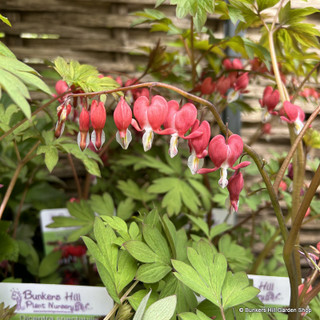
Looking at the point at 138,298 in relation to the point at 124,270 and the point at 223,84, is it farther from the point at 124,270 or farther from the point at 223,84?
the point at 223,84

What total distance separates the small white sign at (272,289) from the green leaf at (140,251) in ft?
1.11

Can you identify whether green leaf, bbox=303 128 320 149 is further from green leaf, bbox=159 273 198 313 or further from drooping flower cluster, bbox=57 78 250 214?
green leaf, bbox=159 273 198 313

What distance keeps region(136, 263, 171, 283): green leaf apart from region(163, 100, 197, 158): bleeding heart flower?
0.22 meters

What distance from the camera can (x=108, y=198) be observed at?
3.94 ft

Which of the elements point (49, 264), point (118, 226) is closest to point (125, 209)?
point (49, 264)

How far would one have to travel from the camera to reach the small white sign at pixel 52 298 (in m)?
0.85

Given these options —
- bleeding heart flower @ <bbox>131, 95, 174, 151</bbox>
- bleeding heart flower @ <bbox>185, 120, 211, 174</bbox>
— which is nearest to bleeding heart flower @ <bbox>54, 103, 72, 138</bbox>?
bleeding heart flower @ <bbox>131, 95, 174, 151</bbox>

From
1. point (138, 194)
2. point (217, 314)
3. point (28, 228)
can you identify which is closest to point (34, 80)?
point (217, 314)

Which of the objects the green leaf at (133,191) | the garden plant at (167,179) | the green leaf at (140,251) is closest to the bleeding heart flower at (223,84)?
the garden plant at (167,179)

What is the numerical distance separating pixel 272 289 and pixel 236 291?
0.32m

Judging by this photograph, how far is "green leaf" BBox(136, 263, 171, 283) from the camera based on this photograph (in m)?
0.71

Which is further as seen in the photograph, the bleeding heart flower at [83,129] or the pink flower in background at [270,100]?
the pink flower in background at [270,100]

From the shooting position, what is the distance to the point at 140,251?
2.38ft

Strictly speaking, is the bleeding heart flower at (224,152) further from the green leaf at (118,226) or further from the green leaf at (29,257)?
the green leaf at (29,257)
